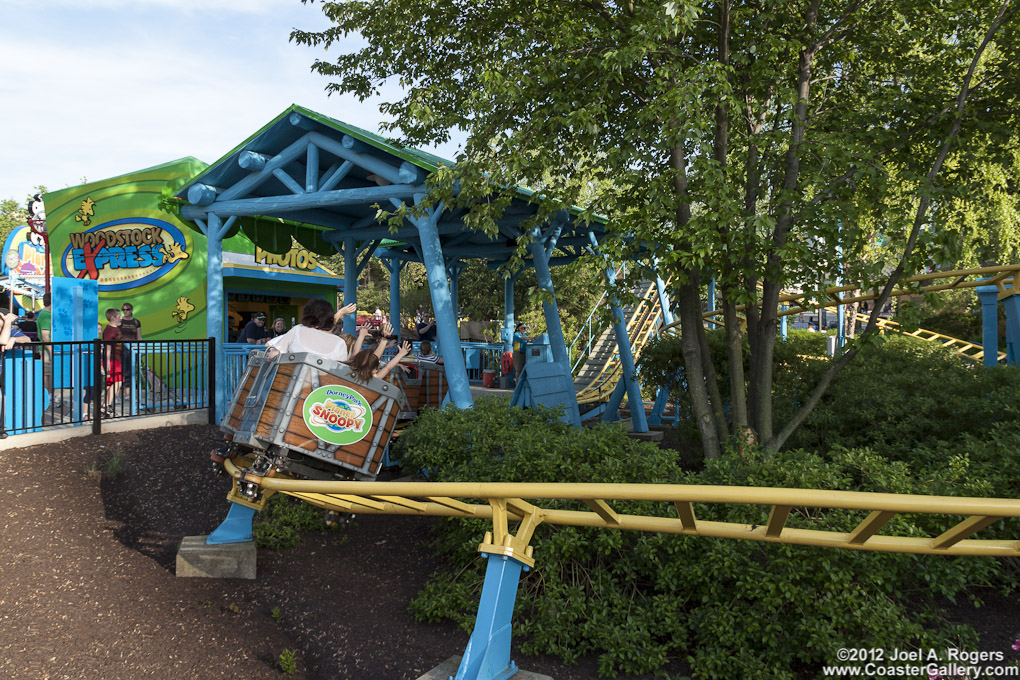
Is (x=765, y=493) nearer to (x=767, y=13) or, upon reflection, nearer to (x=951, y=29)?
(x=767, y=13)

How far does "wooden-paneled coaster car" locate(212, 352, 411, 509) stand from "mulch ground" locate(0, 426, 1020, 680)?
2.67 feet

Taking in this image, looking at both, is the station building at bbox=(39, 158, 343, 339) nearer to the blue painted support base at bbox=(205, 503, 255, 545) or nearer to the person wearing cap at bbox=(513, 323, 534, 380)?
the person wearing cap at bbox=(513, 323, 534, 380)

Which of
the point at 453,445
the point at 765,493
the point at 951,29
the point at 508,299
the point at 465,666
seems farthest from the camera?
the point at 508,299

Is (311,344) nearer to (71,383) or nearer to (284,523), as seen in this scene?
(284,523)

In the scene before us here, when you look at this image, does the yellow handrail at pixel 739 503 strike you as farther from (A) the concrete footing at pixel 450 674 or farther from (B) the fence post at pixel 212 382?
(B) the fence post at pixel 212 382

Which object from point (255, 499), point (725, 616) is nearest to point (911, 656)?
point (725, 616)

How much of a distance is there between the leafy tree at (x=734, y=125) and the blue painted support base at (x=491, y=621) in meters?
2.79

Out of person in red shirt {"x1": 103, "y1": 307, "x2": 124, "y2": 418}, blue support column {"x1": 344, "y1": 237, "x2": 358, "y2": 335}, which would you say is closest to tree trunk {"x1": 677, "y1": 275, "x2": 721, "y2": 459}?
person in red shirt {"x1": 103, "y1": 307, "x2": 124, "y2": 418}

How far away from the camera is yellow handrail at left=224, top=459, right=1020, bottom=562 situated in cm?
184

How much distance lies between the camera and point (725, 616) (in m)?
3.53

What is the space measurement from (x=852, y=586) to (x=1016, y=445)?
6.22ft

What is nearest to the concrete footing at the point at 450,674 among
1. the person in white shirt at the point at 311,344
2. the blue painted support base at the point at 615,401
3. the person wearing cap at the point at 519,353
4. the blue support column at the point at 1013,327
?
the person in white shirt at the point at 311,344

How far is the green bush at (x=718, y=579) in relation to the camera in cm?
333

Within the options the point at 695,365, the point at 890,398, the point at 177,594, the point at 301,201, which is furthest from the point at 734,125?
the point at 177,594
